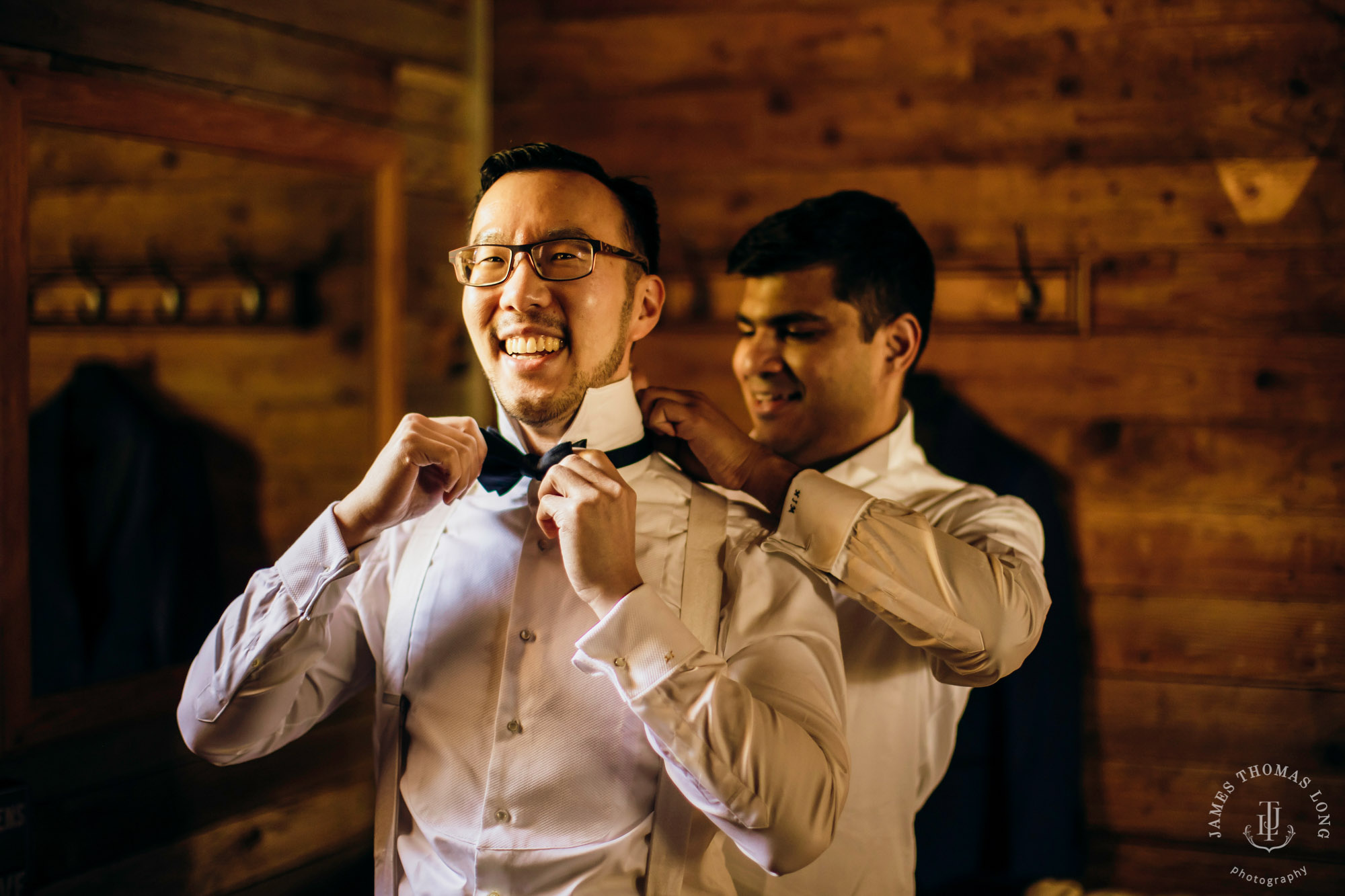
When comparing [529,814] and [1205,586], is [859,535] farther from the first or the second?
[1205,586]

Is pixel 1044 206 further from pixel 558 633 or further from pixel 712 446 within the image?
pixel 558 633

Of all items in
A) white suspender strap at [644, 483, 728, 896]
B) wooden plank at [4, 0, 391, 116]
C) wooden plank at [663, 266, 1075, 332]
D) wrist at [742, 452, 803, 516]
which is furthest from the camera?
wooden plank at [663, 266, 1075, 332]

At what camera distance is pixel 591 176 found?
51.3 inches

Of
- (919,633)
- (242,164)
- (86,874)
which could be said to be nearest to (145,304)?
(242,164)

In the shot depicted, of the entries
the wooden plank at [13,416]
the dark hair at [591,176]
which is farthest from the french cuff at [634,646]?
the wooden plank at [13,416]

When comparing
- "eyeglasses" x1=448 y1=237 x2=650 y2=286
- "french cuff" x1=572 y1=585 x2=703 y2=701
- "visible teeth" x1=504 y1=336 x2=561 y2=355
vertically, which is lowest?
"french cuff" x1=572 y1=585 x2=703 y2=701

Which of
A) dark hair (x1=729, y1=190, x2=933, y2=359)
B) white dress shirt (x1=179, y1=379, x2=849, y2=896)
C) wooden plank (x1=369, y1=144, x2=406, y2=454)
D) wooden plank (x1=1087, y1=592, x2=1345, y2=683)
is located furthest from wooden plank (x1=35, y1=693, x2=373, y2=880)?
wooden plank (x1=1087, y1=592, x2=1345, y2=683)

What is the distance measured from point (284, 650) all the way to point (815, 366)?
3.69ft

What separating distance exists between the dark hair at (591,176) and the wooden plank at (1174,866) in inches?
78.1

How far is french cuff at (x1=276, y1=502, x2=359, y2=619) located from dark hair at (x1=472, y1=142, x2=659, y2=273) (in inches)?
20.9

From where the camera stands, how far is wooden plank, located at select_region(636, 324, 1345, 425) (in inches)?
84.1

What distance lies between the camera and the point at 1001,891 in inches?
81.8

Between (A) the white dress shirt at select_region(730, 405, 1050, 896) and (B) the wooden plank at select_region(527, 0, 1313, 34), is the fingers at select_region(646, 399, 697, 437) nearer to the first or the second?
(A) the white dress shirt at select_region(730, 405, 1050, 896)

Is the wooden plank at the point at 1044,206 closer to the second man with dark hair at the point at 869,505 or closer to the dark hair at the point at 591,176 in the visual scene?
the second man with dark hair at the point at 869,505
